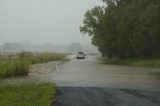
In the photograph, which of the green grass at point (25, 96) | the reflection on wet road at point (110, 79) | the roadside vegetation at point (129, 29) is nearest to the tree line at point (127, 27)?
the roadside vegetation at point (129, 29)

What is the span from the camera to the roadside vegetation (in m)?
53.5

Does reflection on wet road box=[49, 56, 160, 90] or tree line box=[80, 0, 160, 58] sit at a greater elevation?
tree line box=[80, 0, 160, 58]

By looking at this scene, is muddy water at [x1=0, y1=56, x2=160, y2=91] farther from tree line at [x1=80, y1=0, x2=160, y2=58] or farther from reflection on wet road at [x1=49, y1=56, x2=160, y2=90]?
tree line at [x1=80, y1=0, x2=160, y2=58]

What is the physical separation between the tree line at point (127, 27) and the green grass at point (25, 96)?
33.9 m

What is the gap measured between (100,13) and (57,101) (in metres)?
58.9

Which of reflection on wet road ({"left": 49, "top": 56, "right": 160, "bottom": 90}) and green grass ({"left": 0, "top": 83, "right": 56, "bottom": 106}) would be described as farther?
reflection on wet road ({"left": 49, "top": 56, "right": 160, "bottom": 90})

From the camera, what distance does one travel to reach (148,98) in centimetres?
1667

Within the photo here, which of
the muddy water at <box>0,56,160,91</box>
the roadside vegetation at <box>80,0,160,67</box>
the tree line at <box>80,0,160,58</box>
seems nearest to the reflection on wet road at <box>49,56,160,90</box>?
the muddy water at <box>0,56,160,91</box>

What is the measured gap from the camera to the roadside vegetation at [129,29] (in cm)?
5347

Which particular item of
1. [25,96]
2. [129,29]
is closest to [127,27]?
[129,29]

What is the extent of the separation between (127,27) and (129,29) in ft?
1.69

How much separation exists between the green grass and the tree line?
3392cm

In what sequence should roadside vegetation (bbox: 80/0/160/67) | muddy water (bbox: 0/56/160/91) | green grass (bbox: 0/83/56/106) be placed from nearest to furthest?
green grass (bbox: 0/83/56/106) → muddy water (bbox: 0/56/160/91) → roadside vegetation (bbox: 80/0/160/67)

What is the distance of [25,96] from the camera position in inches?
655
